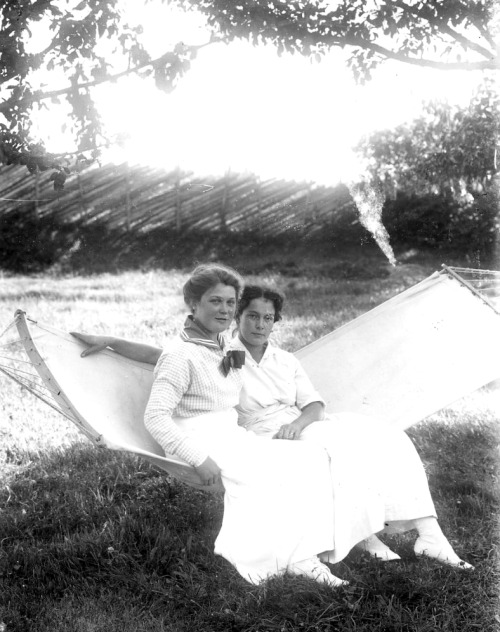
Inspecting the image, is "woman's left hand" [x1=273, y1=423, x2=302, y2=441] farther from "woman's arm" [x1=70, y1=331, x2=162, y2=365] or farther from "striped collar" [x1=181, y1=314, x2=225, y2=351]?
"woman's arm" [x1=70, y1=331, x2=162, y2=365]

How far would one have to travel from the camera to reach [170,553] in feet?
8.77

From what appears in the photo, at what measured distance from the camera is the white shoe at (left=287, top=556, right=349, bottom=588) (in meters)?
2.30

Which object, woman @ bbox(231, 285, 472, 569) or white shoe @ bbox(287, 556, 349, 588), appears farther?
woman @ bbox(231, 285, 472, 569)

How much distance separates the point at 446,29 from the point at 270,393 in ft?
8.76

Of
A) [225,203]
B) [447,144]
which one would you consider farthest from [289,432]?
[225,203]

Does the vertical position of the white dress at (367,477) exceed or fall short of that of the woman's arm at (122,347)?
it falls short

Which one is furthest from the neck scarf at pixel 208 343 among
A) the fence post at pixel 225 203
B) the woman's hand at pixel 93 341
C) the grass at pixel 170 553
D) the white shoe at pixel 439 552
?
the fence post at pixel 225 203

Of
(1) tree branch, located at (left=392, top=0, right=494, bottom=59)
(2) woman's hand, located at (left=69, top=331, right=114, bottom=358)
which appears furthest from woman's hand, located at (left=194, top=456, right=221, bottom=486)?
(1) tree branch, located at (left=392, top=0, right=494, bottom=59)

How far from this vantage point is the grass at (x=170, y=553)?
87.6 inches

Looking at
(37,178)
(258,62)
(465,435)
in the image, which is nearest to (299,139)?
(258,62)

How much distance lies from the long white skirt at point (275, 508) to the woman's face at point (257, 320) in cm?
65

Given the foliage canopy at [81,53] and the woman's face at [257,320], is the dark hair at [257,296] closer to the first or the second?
the woman's face at [257,320]

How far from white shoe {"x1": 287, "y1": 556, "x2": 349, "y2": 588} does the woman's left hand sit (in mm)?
576

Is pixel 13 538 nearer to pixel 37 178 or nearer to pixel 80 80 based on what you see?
pixel 80 80
